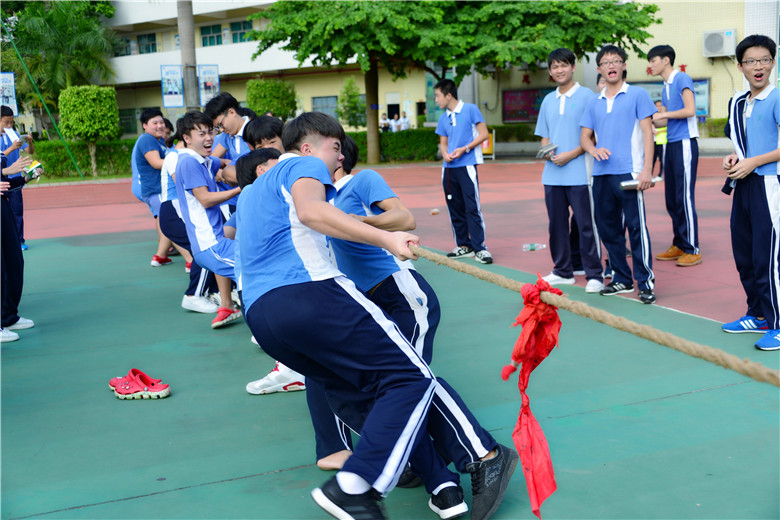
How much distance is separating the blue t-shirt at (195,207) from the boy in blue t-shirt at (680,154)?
13.0ft

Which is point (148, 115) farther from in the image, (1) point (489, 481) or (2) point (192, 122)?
(1) point (489, 481)

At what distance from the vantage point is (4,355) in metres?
4.86

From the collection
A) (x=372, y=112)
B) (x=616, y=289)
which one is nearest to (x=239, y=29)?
(x=372, y=112)

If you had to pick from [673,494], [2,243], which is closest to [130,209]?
[2,243]

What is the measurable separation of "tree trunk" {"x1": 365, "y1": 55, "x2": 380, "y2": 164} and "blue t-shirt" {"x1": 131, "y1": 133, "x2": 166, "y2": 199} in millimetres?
14839

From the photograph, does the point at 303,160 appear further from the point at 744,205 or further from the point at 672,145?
the point at 672,145

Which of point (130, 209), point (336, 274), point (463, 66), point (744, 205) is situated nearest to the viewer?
point (336, 274)

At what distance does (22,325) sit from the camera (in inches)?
216

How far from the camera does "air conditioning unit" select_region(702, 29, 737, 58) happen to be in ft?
76.3

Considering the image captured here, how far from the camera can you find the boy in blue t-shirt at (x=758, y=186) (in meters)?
4.28

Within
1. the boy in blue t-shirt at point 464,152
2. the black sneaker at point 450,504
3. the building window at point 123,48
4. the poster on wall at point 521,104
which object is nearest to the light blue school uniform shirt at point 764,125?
the black sneaker at point 450,504

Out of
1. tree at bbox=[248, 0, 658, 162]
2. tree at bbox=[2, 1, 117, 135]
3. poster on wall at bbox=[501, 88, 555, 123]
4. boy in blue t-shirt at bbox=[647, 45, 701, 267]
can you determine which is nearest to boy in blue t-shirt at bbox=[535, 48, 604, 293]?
boy in blue t-shirt at bbox=[647, 45, 701, 267]

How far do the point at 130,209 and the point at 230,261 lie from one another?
9717 millimetres

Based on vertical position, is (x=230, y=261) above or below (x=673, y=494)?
above
